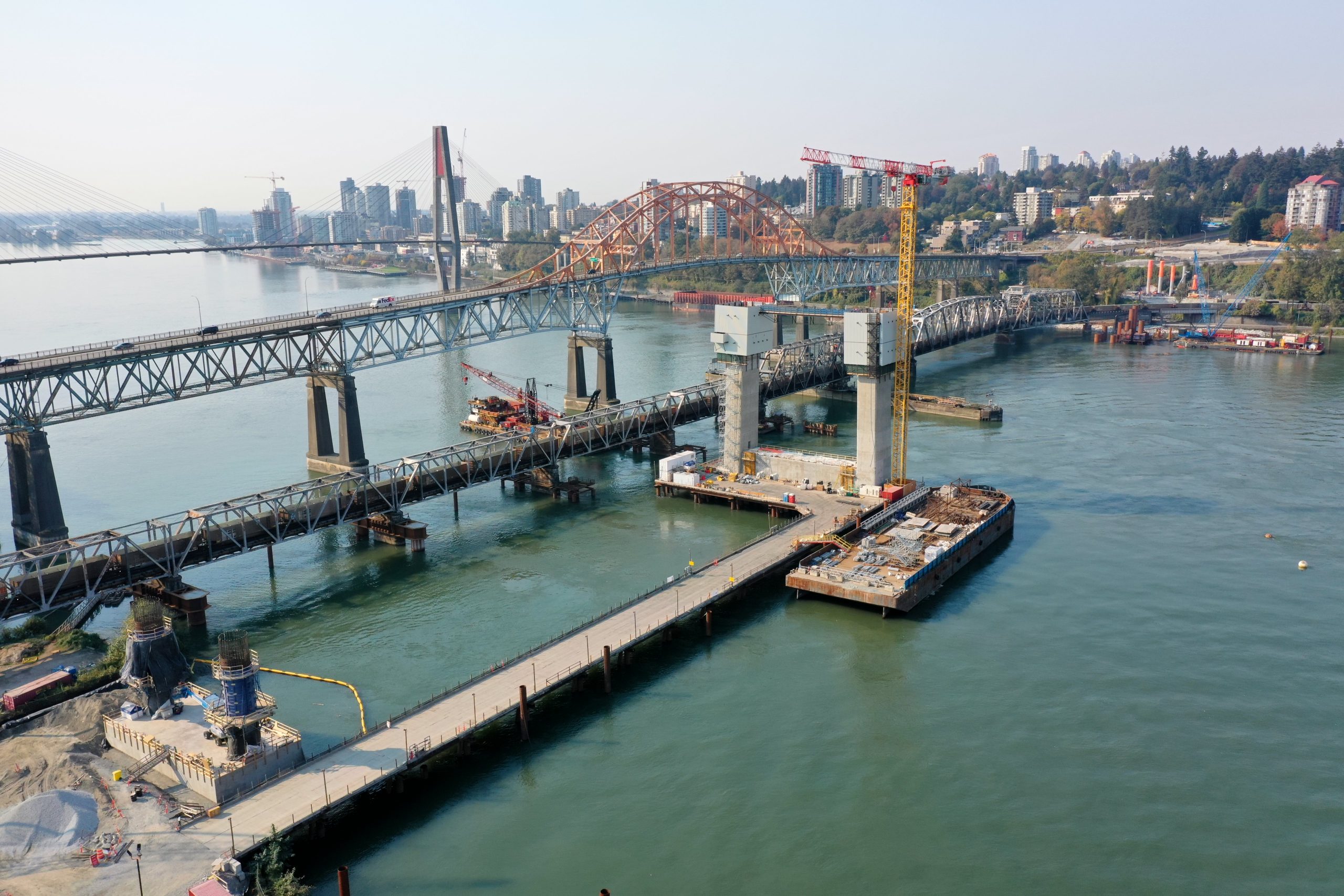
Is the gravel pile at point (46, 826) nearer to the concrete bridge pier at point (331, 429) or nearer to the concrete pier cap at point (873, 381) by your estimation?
the concrete bridge pier at point (331, 429)

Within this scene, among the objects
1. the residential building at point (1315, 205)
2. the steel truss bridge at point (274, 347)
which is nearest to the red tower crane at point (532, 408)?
the steel truss bridge at point (274, 347)

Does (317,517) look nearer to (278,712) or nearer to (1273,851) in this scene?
(278,712)

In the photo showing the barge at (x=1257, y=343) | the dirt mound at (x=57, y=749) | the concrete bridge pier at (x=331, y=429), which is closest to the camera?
the dirt mound at (x=57, y=749)

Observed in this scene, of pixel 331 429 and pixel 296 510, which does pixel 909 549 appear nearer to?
pixel 296 510

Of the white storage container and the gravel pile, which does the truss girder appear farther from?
the gravel pile

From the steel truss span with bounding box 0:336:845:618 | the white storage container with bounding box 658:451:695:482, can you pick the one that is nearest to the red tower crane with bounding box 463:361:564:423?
the steel truss span with bounding box 0:336:845:618

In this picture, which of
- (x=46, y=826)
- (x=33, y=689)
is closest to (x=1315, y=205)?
(x=33, y=689)
